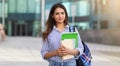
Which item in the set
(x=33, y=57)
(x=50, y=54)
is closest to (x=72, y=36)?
(x=50, y=54)

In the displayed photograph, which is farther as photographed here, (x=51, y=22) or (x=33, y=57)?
(x=33, y=57)

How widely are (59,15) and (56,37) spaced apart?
0.77ft

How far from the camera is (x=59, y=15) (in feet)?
13.2

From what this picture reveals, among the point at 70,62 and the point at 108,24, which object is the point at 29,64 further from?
the point at 108,24

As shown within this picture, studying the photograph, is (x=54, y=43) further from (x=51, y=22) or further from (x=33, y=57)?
(x=33, y=57)

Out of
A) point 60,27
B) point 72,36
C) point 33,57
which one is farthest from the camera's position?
point 33,57

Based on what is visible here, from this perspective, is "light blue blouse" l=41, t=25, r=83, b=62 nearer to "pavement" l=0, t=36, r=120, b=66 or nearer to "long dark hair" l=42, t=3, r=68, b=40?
"long dark hair" l=42, t=3, r=68, b=40

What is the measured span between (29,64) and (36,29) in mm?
46969

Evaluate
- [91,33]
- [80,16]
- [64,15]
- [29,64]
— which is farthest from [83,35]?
[64,15]

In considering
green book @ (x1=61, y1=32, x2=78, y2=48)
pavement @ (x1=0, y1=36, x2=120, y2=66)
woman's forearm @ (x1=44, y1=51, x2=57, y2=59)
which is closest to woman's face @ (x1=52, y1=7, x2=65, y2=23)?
green book @ (x1=61, y1=32, x2=78, y2=48)

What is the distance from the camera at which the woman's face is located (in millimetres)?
4027

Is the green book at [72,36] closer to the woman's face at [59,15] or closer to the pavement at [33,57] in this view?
the woman's face at [59,15]

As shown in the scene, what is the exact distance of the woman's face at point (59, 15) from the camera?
4.03 meters

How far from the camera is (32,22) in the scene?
60.3 metres
